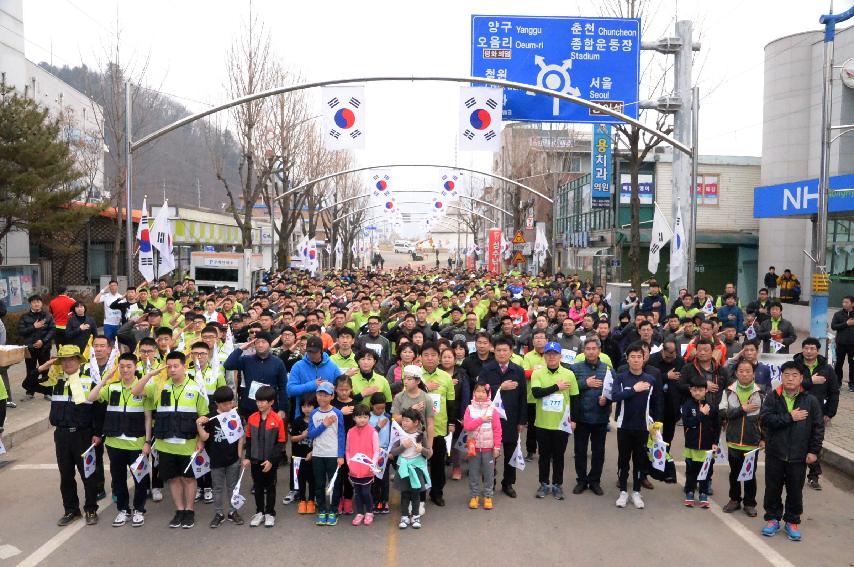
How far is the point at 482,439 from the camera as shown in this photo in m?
7.80

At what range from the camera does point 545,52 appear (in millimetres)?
15844

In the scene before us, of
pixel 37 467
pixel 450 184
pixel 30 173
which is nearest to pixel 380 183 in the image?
pixel 450 184

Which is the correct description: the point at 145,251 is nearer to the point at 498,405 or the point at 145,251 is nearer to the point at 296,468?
the point at 296,468

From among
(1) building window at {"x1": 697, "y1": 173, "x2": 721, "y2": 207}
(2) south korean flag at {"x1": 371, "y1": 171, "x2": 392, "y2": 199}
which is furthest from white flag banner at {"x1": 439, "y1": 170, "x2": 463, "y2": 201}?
(1) building window at {"x1": 697, "y1": 173, "x2": 721, "y2": 207}

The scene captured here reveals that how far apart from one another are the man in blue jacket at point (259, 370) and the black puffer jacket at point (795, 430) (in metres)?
4.99

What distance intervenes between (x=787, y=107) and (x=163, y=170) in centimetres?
5321

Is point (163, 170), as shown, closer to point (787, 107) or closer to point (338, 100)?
point (787, 107)

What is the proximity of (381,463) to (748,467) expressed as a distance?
362cm

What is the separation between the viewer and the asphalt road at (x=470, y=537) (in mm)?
6551

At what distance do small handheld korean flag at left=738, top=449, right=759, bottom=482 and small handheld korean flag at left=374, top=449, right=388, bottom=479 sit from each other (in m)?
3.53

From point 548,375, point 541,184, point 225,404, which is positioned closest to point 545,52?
point 548,375

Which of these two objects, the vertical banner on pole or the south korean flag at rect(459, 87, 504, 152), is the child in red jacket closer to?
the south korean flag at rect(459, 87, 504, 152)

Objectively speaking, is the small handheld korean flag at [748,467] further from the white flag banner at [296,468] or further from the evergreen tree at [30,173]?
the evergreen tree at [30,173]

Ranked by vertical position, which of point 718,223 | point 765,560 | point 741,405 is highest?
point 718,223
